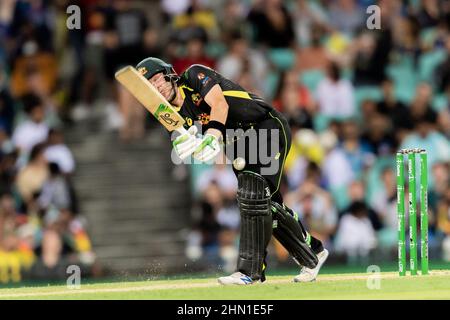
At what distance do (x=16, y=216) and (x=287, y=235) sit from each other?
6.00 metres

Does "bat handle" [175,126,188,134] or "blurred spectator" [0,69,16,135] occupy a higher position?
"bat handle" [175,126,188,134]

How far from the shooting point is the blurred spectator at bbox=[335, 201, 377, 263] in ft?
50.2

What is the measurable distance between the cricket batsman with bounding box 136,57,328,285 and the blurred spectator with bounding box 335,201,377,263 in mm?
4726

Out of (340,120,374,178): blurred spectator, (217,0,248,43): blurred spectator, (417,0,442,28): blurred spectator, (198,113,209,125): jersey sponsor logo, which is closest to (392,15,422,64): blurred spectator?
(417,0,442,28): blurred spectator

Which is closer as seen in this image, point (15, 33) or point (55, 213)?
point (55, 213)

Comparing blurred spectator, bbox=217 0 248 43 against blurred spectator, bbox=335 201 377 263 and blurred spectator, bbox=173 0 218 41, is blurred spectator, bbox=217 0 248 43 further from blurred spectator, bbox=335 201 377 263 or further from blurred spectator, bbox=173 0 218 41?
blurred spectator, bbox=335 201 377 263

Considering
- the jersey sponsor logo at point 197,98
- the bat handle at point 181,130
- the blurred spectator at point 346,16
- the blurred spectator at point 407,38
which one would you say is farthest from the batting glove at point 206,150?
the blurred spectator at point 346,16

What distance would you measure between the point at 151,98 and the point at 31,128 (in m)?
7.21

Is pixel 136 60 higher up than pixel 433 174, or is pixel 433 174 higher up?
pixel 136 60

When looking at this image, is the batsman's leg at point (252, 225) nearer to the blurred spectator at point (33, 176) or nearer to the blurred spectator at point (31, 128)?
the blurred spectator at point (33, 176)

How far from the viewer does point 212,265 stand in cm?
1495

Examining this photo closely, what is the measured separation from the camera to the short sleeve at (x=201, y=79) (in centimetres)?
1017

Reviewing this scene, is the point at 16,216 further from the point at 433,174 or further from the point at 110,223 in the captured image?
the point at 433,174
